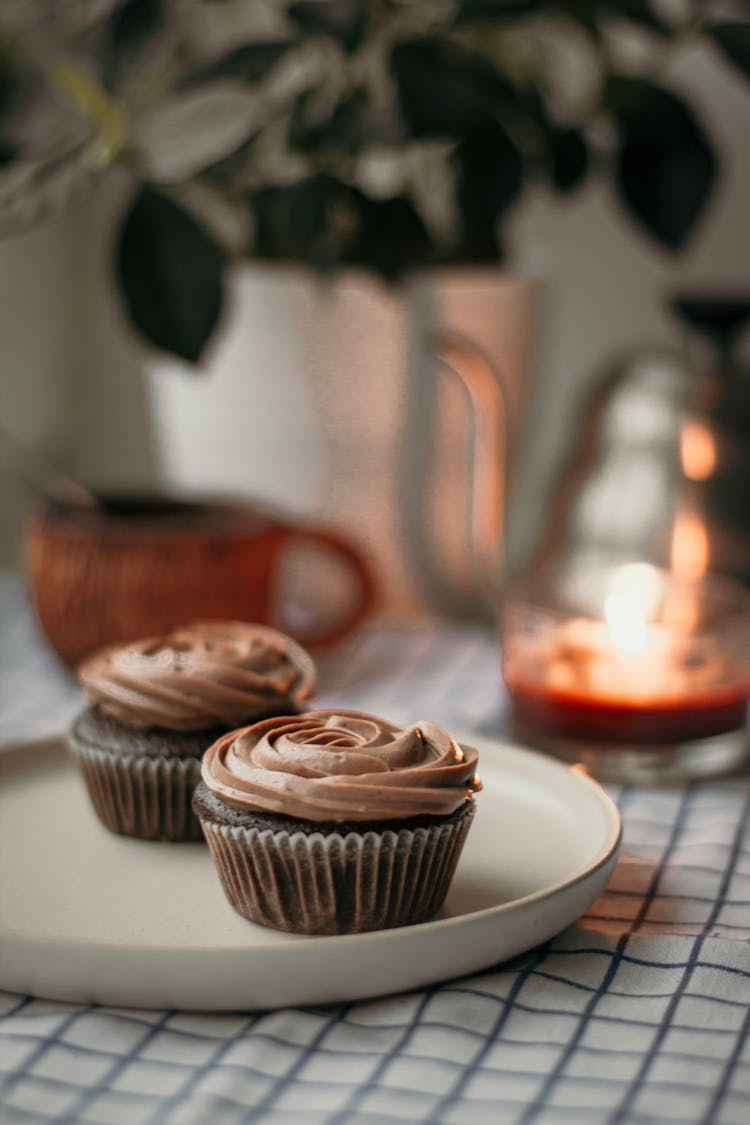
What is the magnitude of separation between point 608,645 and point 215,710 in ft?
1.10

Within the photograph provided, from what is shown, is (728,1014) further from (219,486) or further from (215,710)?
(219,486)

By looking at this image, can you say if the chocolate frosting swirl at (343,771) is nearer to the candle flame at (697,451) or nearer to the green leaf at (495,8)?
the candle flame at (697,451)

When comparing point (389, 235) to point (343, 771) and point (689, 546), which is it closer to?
point (689, 546)

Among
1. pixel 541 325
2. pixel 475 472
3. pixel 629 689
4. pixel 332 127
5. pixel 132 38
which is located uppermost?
pixel 132 38

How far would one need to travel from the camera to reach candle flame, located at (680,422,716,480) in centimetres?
120

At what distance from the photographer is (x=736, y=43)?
3.80 feet

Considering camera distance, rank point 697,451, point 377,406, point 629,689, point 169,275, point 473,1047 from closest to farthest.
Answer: point 473,1047, point 629,689, point 169,275, point 697,451, point 377,406

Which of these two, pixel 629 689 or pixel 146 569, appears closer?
pixel 629 689

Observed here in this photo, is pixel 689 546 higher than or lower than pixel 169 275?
lower

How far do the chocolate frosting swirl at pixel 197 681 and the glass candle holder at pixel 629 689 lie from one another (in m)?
0.24

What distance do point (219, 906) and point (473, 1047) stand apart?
0.16 meters

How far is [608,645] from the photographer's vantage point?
0.99m

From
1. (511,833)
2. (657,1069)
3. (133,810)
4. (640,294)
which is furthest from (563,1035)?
(640,294)

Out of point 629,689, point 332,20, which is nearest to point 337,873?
point 629,689
